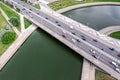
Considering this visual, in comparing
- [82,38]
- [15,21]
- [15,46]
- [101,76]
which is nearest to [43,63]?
[15,46]

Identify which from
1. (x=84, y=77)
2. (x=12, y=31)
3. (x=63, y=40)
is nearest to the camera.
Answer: (x=84, y=77)

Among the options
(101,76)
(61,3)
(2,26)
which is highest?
(61,3)

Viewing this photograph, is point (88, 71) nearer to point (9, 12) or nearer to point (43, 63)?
point (43, 63)

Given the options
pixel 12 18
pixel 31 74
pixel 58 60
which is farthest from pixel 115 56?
pixel 12 18

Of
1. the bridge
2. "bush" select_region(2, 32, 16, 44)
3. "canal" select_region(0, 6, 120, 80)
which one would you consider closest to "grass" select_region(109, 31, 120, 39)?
the bridge

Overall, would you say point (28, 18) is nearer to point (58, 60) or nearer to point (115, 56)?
point (58, 60)

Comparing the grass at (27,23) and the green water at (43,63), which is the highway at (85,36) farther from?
the green water at (43,63)

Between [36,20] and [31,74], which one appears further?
[36,20]
